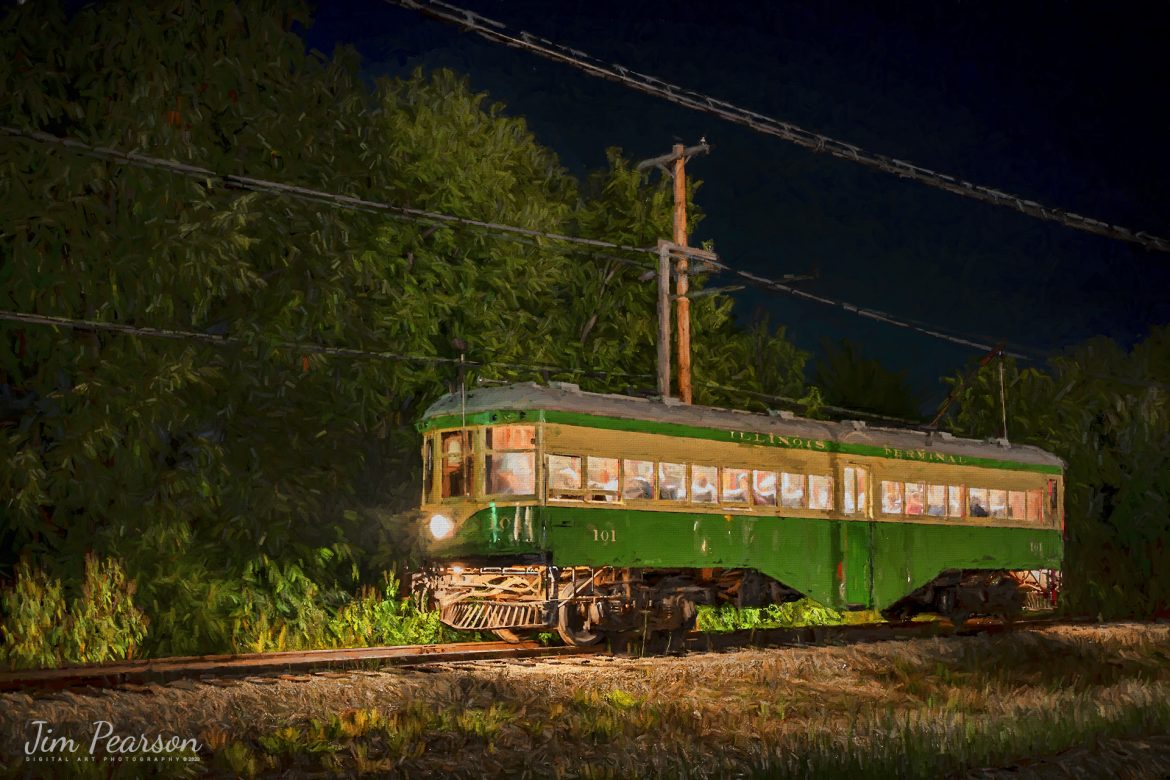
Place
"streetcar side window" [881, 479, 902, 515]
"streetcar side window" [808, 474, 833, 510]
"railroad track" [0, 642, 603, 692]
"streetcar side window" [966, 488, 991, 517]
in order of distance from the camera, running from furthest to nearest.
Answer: "streetcar side window" [966, 488, 991, 517], "streetcar side window" [881, 479, 902, 515], "streetcar side window" [808, 474, 833, 510], "railroad track" [0, 642, 603, 692]

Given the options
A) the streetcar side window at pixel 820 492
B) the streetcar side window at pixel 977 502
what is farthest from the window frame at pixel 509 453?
the streetcar side window at pixel 977 502

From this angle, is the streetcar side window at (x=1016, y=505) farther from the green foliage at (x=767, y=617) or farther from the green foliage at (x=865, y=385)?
the green foliage at (x=865, y=385)

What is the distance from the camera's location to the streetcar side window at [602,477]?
16.7 meters

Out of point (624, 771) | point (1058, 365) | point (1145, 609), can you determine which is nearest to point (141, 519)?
point (624, 771)

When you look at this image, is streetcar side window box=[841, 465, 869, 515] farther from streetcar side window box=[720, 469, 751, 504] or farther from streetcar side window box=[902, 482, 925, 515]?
streetcar side window box=[720, 469, 751, 504]

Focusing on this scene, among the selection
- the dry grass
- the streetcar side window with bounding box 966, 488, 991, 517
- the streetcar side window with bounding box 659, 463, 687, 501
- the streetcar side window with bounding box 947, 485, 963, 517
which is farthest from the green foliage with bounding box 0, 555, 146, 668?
the streetcar side window with bounding box 966, 488, 991, 517

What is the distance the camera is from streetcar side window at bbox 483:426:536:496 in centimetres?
1636

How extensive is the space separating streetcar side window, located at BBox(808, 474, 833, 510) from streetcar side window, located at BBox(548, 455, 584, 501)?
468 centimetres

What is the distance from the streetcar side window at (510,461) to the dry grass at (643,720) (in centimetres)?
242

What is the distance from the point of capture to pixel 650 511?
17.2 meters

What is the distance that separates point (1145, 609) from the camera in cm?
2611

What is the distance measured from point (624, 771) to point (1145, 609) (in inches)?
799

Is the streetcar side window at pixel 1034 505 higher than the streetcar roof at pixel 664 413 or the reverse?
the reverse

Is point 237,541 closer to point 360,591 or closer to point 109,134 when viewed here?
point 360,591
